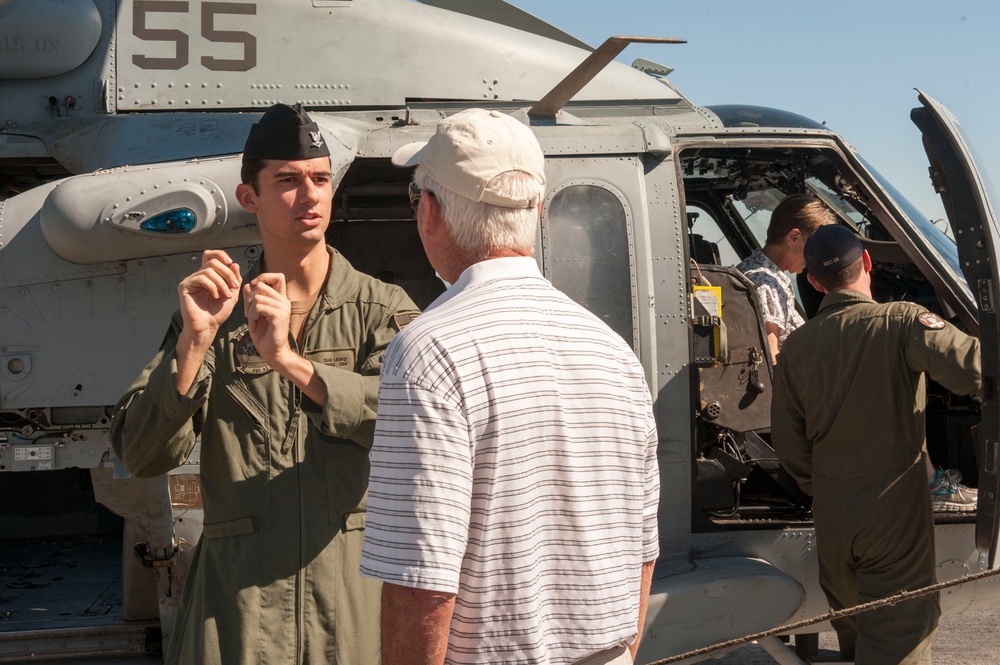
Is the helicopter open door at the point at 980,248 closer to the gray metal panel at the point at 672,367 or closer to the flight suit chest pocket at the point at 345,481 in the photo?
the gray metal panel at the point at 672,367

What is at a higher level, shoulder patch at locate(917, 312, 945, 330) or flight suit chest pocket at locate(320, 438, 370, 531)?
shoulder patch at locate(917, 312, 945, 330)

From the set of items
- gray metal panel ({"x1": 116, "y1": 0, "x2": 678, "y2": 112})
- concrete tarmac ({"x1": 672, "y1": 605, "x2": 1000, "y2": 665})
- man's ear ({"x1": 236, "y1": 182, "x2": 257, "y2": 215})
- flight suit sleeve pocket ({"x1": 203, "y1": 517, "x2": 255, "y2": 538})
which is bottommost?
concrete tarmac ({"x1": 672, "y1": 605, "x2": 1000, "y2": 665})

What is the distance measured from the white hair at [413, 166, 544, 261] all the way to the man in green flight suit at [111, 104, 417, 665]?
0.56 meters

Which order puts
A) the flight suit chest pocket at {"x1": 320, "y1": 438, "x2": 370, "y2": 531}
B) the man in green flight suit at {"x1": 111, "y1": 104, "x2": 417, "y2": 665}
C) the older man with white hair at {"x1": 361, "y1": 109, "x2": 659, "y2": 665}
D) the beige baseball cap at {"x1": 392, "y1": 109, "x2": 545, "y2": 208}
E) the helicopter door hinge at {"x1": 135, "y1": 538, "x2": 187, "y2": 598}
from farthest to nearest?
the helicopter door hinge at {"x1": 135, "y1": 538, "x2": 187, "y2": 598}, the flight suit chest pocket at {"x1": 320, "y1": 438, "x2": 370, "y2": 531}, the man in green flight suit at {"x1": 111, "y1": 104, "x2": 417, "y2": 665}, the beige baseball cap at {"x1": 392, "y1": 109, "x2": 545, "y2": 208}, the older man with white hair at {"x1": 361, "y1": 109, "x2": 659, "y2": 665}

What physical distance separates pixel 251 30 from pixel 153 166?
1049 millimetres

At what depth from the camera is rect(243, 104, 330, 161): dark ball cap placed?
2432 mm

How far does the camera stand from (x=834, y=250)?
13.0ft

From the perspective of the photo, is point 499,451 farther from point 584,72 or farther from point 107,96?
point 107,96

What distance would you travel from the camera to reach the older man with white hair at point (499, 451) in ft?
5.07

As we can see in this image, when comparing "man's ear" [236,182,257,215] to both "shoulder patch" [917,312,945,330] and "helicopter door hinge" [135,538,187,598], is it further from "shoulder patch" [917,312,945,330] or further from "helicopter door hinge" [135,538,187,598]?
"shoulder patch" [917,312,945,330]

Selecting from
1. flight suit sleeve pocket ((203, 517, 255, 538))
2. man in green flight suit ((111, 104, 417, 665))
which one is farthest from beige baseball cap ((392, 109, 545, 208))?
flight suit sleeve pocket ((203, 517, 255, 538))

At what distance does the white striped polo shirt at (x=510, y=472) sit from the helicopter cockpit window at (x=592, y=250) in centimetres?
223

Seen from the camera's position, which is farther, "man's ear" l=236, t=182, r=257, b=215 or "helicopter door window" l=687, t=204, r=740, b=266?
"helicopter door window" l=687, t=204, r=740, b=266

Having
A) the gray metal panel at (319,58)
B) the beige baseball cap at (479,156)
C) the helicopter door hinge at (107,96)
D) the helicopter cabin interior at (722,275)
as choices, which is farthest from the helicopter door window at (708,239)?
the beige baseball cap at (479,156)
